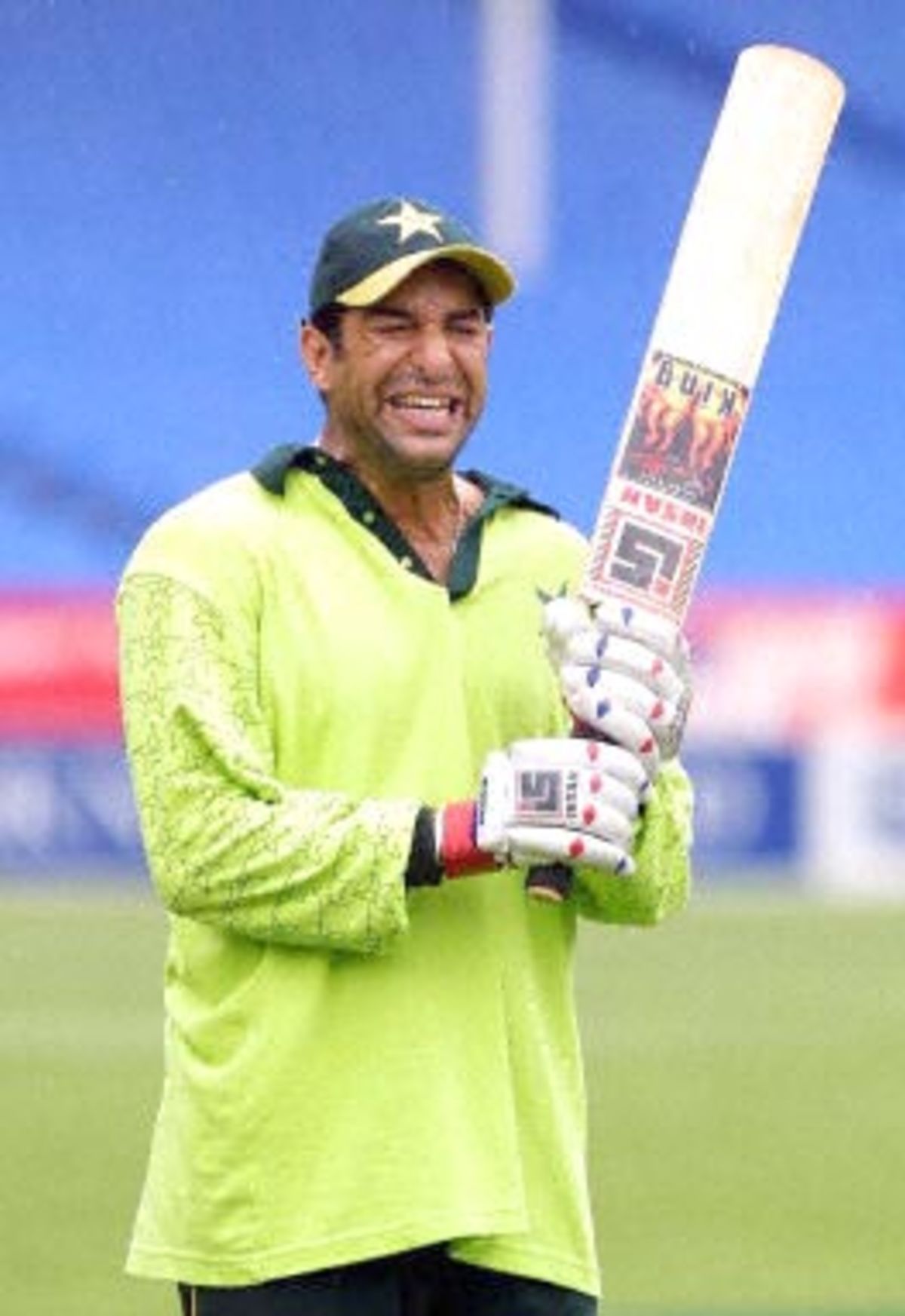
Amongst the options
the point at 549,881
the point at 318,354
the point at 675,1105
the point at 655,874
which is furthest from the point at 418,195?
the point at 549,881

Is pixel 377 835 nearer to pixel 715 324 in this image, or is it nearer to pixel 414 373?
pixel 414 373

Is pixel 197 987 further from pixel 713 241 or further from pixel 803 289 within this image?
pixel 803 289

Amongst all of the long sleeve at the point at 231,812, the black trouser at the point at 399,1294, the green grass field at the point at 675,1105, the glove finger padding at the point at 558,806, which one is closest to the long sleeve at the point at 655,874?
Answer: the glove finger padding at the point at 558,806

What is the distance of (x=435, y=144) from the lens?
20172 millimetres

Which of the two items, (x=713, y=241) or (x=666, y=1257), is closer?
(x=713, y=241)

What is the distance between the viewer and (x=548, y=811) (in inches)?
134

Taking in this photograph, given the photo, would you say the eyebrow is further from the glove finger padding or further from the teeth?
the glove finger padding

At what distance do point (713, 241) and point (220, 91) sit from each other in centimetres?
1705

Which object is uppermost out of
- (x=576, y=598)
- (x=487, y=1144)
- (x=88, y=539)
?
(x=88, y=539)

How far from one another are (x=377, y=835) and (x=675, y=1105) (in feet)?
19.7

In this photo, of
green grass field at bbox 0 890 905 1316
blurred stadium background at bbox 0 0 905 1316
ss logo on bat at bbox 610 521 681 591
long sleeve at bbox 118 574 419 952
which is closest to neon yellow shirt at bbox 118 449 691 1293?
long sleeve at bbox 118 574 419 952

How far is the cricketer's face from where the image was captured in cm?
355

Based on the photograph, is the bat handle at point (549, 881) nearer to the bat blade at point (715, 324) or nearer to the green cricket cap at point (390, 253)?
the bat blade at point (715, 324)

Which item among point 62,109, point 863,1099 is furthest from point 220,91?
point 863,1099
